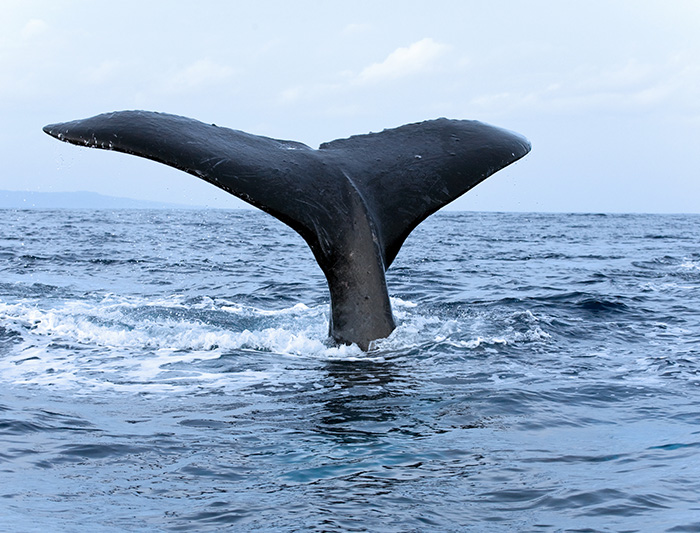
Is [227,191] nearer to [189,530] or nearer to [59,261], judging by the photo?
[189,530]

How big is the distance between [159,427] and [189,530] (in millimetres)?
1595

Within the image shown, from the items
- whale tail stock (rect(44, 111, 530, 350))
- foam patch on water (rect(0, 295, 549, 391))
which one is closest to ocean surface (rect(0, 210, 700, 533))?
foam patch on water (rect(0, 295, 549, 391))

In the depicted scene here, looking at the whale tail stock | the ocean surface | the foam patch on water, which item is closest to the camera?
the ocean surface

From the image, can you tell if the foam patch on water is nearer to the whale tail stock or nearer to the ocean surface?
the ocean surface

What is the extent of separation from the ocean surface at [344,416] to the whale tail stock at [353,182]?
61cm

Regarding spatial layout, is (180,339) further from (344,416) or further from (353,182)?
(344,416)

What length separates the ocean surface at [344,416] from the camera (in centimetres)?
381

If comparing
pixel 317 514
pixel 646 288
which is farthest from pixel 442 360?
pixel 646 288

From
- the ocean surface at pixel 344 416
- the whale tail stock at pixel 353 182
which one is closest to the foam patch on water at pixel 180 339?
the ocean surface at pixel 344 416

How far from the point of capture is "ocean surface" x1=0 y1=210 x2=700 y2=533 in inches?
150

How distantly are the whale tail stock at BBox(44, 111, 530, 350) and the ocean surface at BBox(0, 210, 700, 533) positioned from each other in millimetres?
607

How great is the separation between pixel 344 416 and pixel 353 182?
7.02 feet

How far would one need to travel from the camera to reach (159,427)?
5070mm

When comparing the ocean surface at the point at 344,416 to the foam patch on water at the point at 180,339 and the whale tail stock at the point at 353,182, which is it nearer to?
the foam patch on water at the point at 180,339
